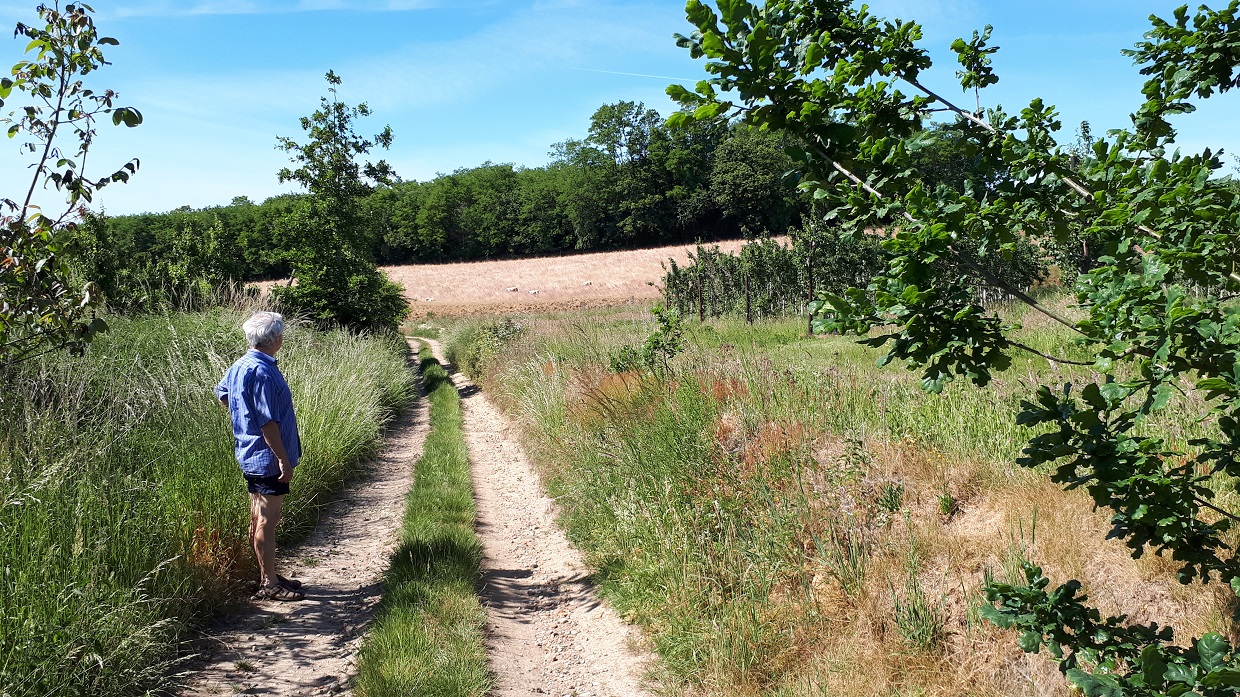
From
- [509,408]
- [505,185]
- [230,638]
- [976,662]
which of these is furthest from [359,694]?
[505,185]

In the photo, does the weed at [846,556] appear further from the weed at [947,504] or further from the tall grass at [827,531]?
the weed at [947,504]

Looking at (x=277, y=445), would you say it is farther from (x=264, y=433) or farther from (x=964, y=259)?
(x=964, y=259)

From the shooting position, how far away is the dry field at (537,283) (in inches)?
1933

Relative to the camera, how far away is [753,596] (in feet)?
14.8

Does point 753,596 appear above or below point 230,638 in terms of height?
above

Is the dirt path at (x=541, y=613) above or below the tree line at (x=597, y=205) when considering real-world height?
below

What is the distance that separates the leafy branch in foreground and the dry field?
40011 millimetres

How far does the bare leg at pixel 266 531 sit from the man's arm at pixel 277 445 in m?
0.21

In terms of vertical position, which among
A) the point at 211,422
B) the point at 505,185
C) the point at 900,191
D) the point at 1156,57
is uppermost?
the point at 505,185

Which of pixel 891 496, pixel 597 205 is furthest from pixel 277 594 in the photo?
pixel 597 205

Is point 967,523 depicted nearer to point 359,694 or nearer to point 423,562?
point 359,694

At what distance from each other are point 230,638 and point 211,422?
107 inches

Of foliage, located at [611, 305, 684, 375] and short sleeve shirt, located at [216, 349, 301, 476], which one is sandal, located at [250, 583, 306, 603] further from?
foliage, located at [611, 305, 684, 375]

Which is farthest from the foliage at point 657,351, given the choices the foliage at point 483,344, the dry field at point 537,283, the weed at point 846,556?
the dry field at point 537,283
